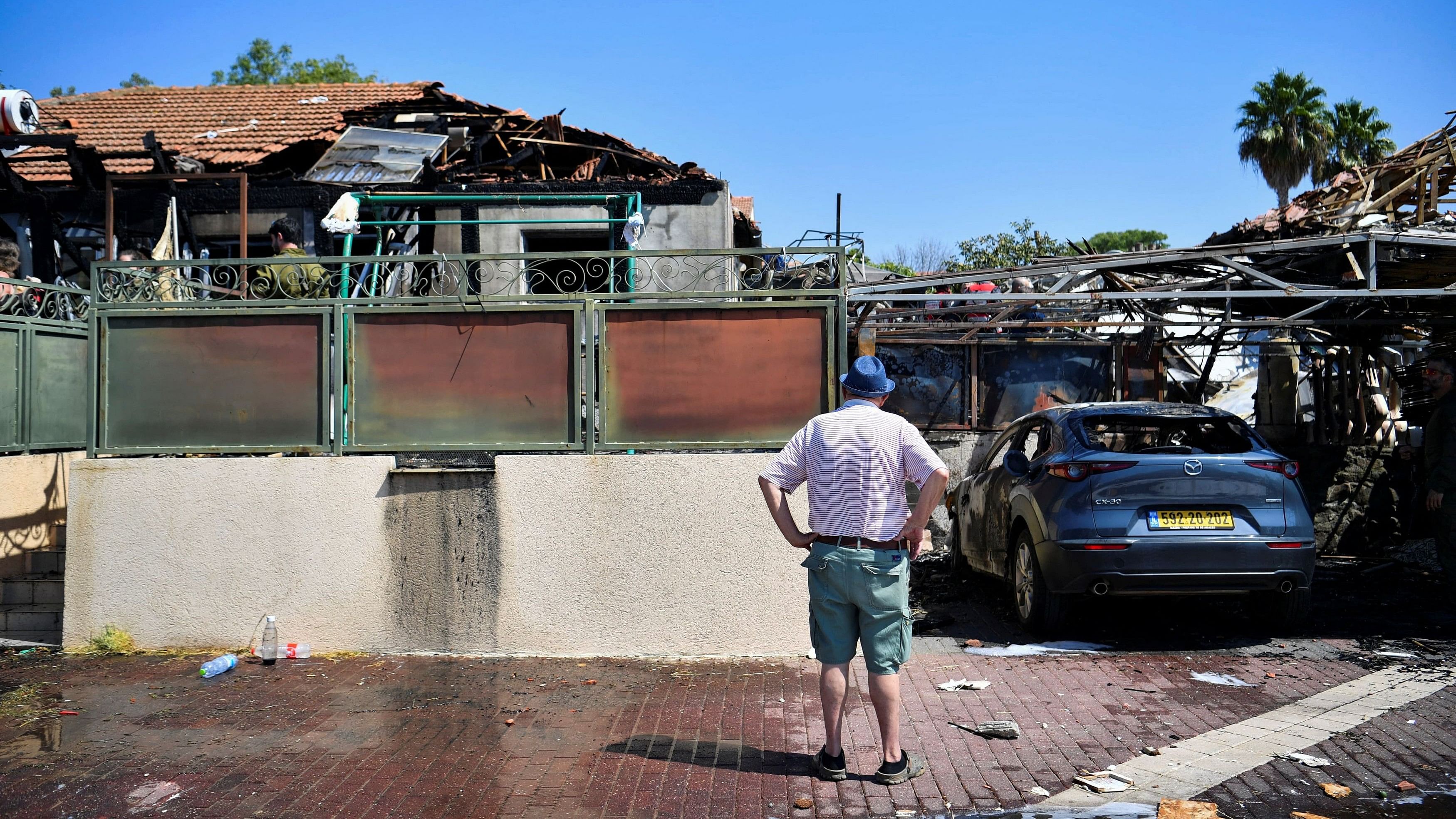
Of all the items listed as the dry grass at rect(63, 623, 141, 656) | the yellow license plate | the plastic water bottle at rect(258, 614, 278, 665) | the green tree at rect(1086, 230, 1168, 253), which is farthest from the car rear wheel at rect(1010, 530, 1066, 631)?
the green tree at rect(1086, 230, 1168, 253)

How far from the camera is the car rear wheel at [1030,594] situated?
Answer: 7.32 m

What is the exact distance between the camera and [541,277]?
7184mm

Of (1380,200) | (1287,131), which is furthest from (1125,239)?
(1380,200)

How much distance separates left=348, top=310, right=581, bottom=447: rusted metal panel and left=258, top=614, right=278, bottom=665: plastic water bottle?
51.7 inches

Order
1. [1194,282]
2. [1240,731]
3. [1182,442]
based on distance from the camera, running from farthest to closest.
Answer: [1194,282], [1182,442], [1240,731]

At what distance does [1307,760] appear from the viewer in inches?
187

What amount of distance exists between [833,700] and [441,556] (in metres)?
3.31

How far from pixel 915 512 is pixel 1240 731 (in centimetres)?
225

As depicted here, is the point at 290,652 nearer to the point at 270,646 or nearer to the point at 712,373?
the point at 270,646

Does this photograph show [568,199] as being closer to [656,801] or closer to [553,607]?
[553,607]

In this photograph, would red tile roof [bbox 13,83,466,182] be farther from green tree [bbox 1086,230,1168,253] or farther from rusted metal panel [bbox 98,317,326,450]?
green tree [bbox 1086,230,1168,253]

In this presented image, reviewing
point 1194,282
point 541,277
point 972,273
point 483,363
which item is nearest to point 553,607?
point 483,363

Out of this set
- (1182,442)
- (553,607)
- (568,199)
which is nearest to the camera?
(553,607)

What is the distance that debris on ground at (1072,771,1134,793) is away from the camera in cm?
443
